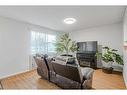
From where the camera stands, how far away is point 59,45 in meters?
6.25

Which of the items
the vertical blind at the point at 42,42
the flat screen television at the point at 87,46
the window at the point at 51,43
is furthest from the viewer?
the window at the point at 51,43

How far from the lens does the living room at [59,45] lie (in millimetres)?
A: 2931

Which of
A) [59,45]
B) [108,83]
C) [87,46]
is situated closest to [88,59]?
[87,46]

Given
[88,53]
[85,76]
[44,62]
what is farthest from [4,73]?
[88,53]

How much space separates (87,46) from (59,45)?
1636 millimetres

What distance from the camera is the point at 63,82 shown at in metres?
2.74

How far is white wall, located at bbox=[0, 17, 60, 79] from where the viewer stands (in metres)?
3.74

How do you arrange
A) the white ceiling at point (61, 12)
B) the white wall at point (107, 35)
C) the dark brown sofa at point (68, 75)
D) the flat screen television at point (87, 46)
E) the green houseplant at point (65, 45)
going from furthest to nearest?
the green houseplant at point (65, 45) < the flat screen television at point (87, 46) < the white wall at point (107, 35) < the white ceiling at point (61, 12) < the dark brown sofa at point (68, 75)

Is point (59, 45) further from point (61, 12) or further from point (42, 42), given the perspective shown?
point (61, 12)

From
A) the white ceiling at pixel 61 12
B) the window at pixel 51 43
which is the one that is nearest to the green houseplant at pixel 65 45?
the window at pixel 51 43

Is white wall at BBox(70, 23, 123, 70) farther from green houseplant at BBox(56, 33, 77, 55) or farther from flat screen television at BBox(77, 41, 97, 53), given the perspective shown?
green houseplant at BBox(56, 33, 77, 55)

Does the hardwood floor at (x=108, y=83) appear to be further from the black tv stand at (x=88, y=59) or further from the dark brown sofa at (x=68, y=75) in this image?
the black tv stand at (x=88, y=59)

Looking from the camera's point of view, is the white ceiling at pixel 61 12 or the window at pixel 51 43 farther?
the window at pixel 51 43
